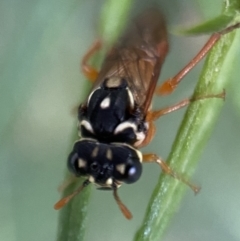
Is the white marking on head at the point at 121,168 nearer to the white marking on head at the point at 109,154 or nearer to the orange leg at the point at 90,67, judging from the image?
the white marking on head at the point at 109,154

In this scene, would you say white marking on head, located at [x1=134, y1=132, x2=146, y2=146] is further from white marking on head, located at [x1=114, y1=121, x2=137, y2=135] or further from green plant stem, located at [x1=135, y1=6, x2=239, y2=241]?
green plant stem, located at [x1=135, y1=6, x2=239, y2=241]

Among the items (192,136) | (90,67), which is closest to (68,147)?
(90,67)

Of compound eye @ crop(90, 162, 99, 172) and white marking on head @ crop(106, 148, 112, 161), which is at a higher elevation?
white marking on head @ crop(106, 148, 112, 161)

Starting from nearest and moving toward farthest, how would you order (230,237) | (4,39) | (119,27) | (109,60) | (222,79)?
1. (222,79)
2. (119,27)
3. (109,60)
4. (230,237)
5. (4,39)

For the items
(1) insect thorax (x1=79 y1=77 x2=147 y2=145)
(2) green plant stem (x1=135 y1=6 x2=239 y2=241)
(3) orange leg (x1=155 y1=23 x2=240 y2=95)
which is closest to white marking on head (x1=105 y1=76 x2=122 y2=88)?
(1) insect thorax (x1=79 y1=77 x2=147 y2=145)

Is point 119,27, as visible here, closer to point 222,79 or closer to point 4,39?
point 222,79

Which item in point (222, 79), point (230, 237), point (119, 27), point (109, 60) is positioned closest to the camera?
point (222, 79)

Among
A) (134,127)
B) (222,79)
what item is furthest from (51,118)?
(222,79)

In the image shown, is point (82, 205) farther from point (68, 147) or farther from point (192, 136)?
point (68, 147)
